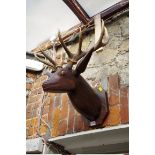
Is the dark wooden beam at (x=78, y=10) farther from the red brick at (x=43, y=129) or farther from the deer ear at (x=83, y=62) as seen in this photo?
the red brick at (x=43, y=129)

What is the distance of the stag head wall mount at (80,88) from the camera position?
5.65 ft

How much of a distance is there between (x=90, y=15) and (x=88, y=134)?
0.88 meters

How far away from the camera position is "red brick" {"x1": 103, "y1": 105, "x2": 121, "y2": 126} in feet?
5.79

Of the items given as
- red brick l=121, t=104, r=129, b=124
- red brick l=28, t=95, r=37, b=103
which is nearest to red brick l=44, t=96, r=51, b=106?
red brick l=28, t=95, r=37, b=103

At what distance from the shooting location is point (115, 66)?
1.94 m

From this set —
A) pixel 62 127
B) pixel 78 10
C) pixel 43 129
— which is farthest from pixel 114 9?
pixel 43 129

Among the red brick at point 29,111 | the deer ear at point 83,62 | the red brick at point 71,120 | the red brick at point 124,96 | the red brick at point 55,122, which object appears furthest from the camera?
the red brick at point 29,111

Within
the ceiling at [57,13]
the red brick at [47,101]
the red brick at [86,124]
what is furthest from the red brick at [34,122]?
the ceiling at [57,13]

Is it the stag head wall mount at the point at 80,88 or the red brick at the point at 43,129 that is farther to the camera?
the red brick at the point at 43,129

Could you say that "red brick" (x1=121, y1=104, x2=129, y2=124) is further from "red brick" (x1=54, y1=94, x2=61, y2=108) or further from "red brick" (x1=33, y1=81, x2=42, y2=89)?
"red brick" (x1=33, y1=81, x2=42, y2=89)

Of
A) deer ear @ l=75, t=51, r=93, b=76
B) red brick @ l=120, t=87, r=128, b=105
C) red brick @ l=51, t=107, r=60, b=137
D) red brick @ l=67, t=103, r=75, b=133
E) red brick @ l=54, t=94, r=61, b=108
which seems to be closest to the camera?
deer ear @ l=75, t=51, r=93, b=76

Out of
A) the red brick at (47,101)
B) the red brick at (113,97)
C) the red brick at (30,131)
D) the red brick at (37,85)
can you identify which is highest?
the red brick at (37,85)

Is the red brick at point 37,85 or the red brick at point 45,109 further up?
the red brick at point 37,85

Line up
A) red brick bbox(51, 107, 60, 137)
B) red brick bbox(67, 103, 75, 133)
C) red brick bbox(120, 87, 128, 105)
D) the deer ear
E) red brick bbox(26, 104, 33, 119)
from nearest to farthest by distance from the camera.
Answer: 1. the deer ear
2. red brick bbox(120, 87, 128, 105)
3. red brick bbox(67, 103, 75, 133)
4. red brick bbox(51, 107, 60, 137)
5. red brick bbox(26, 104, 33, 119)
